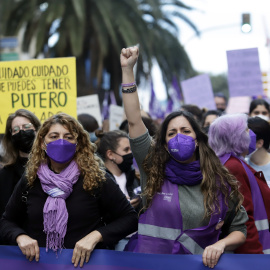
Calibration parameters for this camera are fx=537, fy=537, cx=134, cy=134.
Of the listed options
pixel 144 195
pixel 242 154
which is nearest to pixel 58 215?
pixel 144 195

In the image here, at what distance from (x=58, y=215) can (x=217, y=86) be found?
54264 millimetres

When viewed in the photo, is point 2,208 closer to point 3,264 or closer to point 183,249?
point 3,264

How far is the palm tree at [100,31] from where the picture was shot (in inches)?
565

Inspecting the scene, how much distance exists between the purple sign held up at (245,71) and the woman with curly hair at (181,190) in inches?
166

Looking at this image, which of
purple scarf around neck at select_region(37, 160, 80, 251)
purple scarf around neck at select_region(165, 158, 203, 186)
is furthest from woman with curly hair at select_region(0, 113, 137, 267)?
purple scarf around neck at select_region(165, 158, 203, 186)

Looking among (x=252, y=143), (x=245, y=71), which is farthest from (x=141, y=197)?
(x=245, y=71)

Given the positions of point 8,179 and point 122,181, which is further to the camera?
point 122,181

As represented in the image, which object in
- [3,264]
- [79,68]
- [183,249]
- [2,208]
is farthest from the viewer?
[79,68]

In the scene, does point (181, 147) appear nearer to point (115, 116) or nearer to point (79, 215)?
point (79, 215)

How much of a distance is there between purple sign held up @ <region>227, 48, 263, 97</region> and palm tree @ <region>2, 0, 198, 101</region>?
719cm

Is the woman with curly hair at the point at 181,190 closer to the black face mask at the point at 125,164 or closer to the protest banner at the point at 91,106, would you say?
the black face mask at the point at 125,164

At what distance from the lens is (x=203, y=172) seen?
117 inches

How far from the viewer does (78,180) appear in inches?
121

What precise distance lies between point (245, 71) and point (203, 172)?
14.5ft
